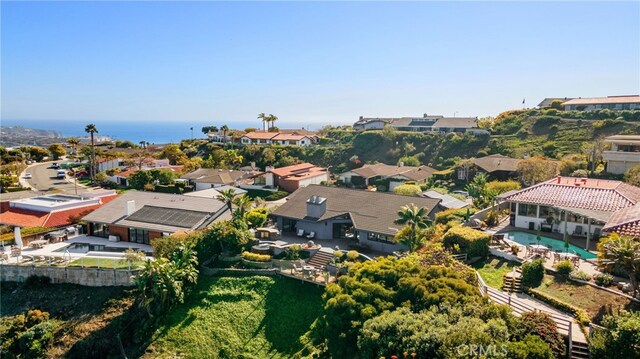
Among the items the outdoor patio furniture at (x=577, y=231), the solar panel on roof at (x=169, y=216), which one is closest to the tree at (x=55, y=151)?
the solar panel on roof at (x=169, y=216)

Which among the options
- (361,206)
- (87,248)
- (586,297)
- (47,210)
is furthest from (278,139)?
(586,297)

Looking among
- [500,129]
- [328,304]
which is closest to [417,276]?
[328,304]

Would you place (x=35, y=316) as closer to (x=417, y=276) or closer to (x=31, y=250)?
(x=31, y=250)

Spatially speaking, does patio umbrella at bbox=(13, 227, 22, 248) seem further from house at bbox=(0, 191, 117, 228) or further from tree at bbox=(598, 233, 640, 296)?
tree at bbox=(598, 233, 640, 296)

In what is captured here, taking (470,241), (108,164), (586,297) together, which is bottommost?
(586,297)

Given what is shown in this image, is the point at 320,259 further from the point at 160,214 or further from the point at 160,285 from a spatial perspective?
the point at 160,214

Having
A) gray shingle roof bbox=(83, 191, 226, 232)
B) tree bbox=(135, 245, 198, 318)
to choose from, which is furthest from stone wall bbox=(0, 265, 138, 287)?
gray shingle roof bbox=(83, 191, 226, 232)

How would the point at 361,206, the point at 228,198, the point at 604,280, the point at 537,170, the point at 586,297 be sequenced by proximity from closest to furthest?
the point at 586,297, the point at 604,280, the point at 361,206, the point at 228,198, the point at 537,170
